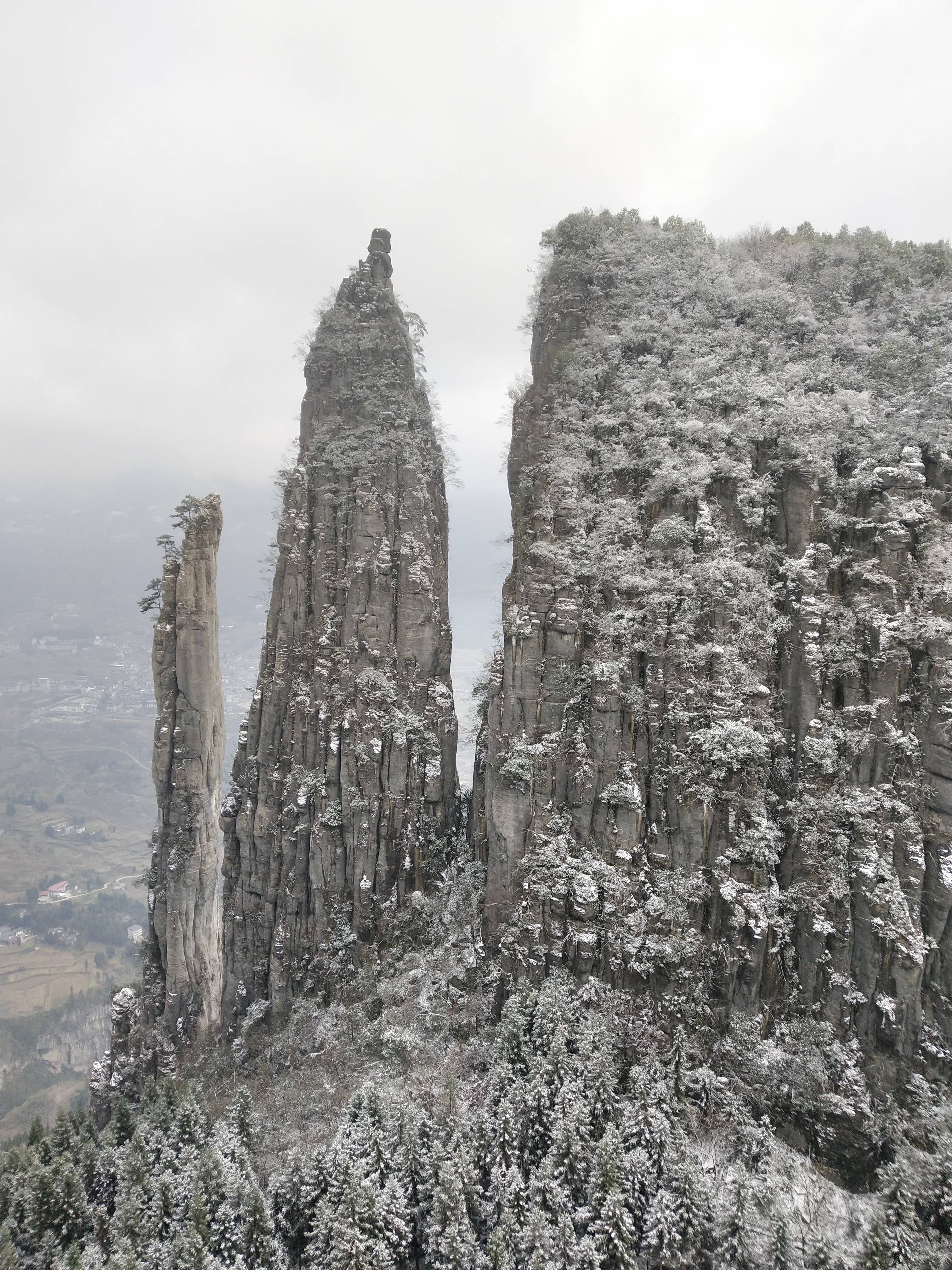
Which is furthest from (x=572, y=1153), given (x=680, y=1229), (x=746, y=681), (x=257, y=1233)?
(x=746, y=681)

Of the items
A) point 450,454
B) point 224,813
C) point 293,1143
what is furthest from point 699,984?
point 450,454

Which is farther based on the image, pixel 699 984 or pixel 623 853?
pixel 623 853

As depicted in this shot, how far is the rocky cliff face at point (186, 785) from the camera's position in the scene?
34.7 m

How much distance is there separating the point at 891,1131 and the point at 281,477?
3833 cm

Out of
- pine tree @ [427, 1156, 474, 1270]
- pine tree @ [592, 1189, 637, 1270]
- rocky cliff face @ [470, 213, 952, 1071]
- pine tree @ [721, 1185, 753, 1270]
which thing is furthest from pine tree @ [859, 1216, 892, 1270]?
pine tree @ [427, 1156, 474, 1270]

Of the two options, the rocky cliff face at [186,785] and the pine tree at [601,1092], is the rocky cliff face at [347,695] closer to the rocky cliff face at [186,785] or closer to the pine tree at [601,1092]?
the rocky cliff face at [186,785]

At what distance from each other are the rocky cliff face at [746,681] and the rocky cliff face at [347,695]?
532 centimetres

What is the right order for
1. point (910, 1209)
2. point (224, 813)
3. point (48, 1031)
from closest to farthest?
1. point (910, 1209)
2. point (224, 813)
3. point (48, 1031)

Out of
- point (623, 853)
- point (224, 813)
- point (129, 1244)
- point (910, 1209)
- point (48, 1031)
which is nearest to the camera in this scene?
point (910, 1209)

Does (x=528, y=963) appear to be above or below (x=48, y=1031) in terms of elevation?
above

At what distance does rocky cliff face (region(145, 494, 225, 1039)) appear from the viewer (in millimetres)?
34688

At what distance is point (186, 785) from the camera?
35.4 metres

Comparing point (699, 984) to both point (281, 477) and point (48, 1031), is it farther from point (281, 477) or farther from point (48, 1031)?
point (48, 1031)

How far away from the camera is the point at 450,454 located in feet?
123
